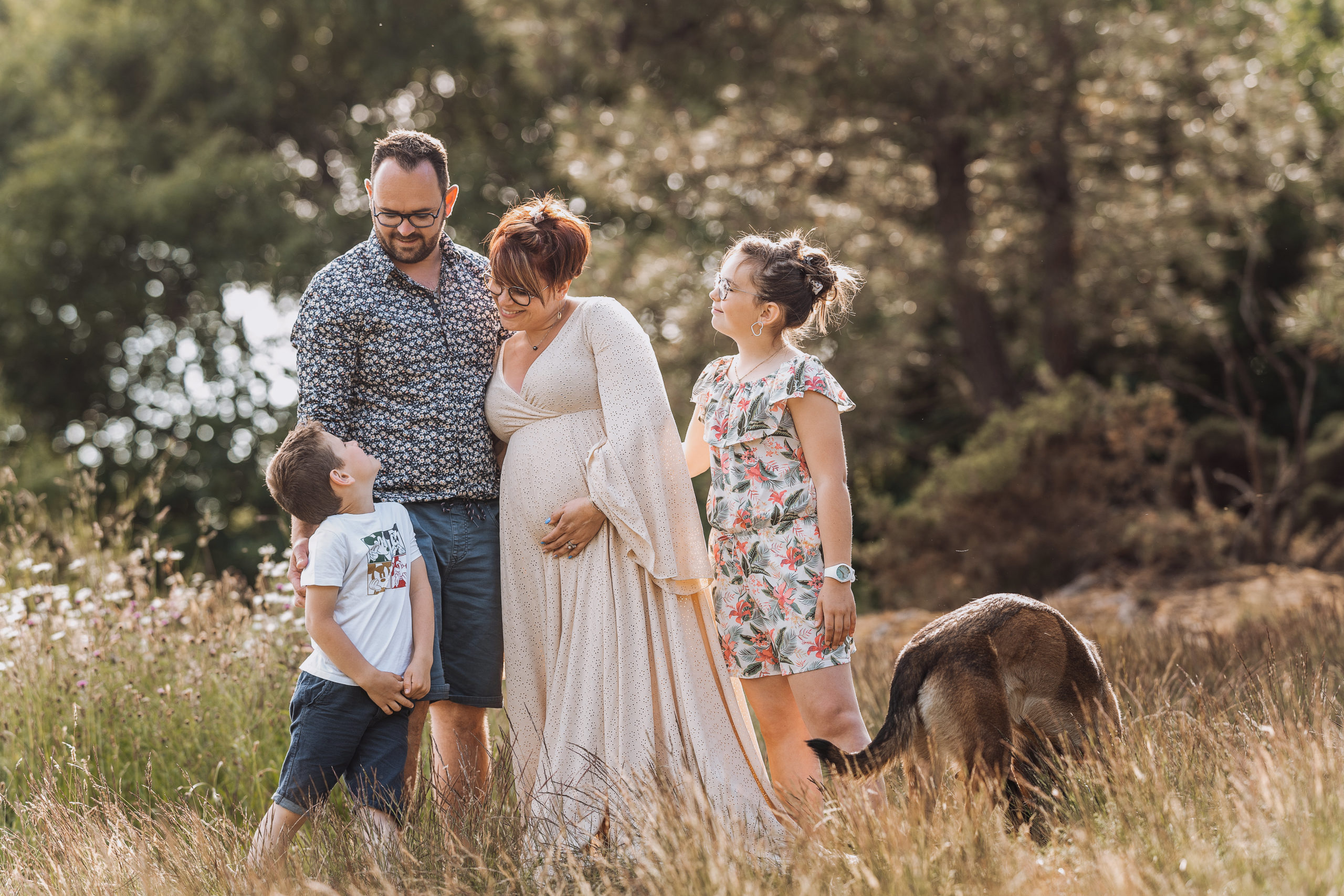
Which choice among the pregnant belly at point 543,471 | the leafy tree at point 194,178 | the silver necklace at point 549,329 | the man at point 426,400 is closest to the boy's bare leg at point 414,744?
the man at point 426,400

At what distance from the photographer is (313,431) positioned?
118 inches

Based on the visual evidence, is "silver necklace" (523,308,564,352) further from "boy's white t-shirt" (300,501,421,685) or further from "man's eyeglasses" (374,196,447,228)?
"boy's white t-shirt" (300,501,421,685)

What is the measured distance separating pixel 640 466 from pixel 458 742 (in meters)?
1.03

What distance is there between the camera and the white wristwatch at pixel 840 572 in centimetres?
303

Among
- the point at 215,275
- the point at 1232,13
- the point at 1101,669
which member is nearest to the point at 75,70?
the point at 215,275

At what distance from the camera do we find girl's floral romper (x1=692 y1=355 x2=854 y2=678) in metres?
3.09

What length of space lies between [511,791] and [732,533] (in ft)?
3.40

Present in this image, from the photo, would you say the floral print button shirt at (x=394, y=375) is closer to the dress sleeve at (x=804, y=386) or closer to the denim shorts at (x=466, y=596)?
the denim shorts at (x=466, y=596)

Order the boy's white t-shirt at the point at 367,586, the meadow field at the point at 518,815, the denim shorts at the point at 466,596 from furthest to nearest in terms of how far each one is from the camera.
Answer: the denim shorts at the point at 466,596 → the boy's white t-shirt at the point at 367,586 → the meadow field at the point at 518,815

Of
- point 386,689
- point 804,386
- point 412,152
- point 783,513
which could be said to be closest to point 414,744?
point 386,689

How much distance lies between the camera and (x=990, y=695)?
284 cm

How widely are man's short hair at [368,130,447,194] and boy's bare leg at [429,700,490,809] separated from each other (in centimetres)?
156

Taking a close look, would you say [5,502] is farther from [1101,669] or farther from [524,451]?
[1101,669]

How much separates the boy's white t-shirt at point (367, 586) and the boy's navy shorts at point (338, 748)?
6cm
